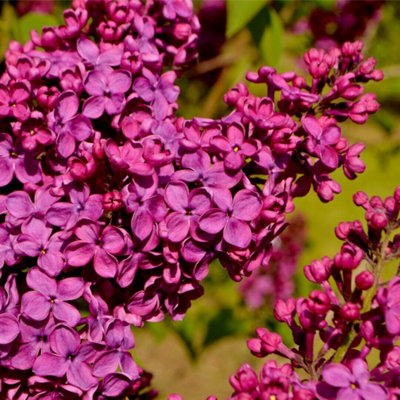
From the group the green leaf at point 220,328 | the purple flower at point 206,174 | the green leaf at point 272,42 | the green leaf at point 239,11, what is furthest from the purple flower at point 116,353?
the green leaf at point 220,328

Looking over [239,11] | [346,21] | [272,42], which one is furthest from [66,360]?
[346,21]

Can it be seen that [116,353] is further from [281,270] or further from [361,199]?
[281,270]

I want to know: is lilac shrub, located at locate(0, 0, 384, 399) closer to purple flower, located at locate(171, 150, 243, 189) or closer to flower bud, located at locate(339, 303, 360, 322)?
purple flower, located at locate(171, 150, 243, 189)

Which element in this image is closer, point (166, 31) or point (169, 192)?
point (169, 192)

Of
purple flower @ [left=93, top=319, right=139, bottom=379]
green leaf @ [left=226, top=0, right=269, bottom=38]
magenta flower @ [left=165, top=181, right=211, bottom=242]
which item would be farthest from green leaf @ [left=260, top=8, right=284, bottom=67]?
purple flower @ [left=93, top=319, right=139, bottom=379]

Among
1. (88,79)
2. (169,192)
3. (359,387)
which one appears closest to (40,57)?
(88,79)

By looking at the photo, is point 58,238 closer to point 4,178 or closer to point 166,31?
point 4,178
